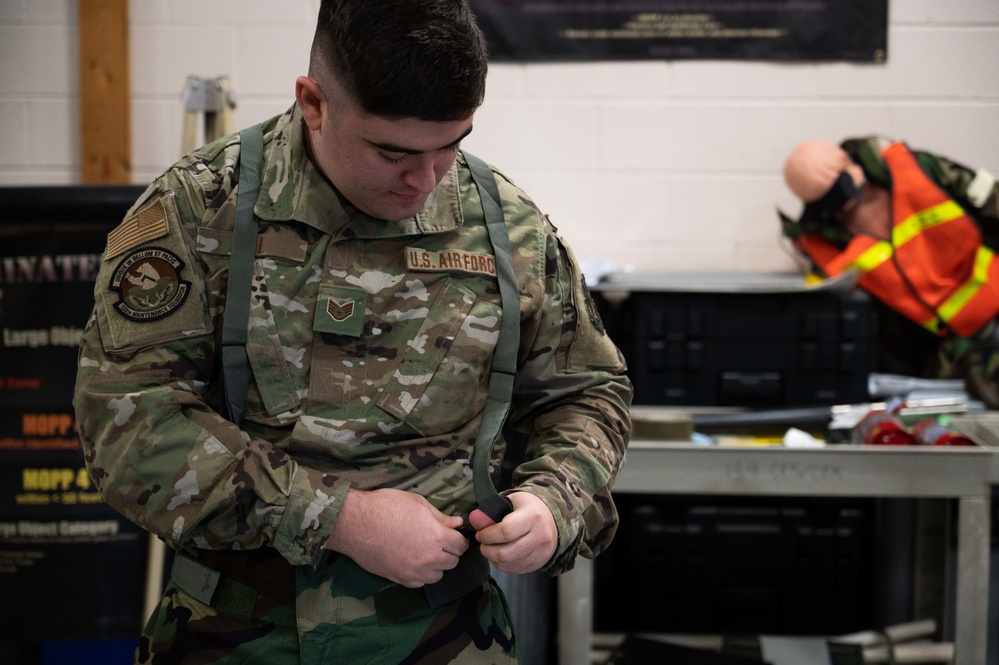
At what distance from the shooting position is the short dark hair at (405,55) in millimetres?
934

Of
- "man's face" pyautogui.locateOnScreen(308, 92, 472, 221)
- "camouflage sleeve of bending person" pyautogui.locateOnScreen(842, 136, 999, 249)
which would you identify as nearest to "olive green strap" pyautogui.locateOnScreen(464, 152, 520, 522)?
"man's face" pyautogui.locateOnScreen(308, 92, 472, 221)

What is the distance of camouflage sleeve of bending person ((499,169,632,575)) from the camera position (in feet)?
3.68

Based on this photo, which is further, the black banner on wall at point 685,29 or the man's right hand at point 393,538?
the black banner on wall at point 685,29

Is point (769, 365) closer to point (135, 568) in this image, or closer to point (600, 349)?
point (600, 349)

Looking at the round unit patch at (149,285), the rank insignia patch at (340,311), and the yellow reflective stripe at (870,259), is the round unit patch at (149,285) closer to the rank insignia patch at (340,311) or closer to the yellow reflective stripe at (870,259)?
the rank insignia patch at (340,311)

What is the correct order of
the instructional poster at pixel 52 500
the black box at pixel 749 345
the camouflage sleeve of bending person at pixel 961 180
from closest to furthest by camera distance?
1. the instructional poster at pixel 52 500
2. the black box at pixel 749 345
3. the camouflage sleeve of bending person at pixel 961 180

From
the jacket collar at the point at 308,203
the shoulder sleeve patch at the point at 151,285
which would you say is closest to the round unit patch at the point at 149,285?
the shoulder sleeve patch at the point at 151,285

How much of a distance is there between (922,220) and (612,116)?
88cm

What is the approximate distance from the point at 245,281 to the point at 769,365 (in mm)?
1508

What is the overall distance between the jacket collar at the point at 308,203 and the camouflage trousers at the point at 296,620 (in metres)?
0.37

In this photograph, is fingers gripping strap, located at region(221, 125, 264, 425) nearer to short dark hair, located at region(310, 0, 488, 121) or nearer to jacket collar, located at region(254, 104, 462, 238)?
jacket collar, located at region(254, 104, 462, 238)

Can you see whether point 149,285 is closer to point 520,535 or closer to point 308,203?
point 308,203

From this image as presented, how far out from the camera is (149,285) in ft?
3.34

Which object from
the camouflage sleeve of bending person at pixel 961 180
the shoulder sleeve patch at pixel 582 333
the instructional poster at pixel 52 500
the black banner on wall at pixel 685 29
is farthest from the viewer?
the black banner on wall at pixel 685 29
